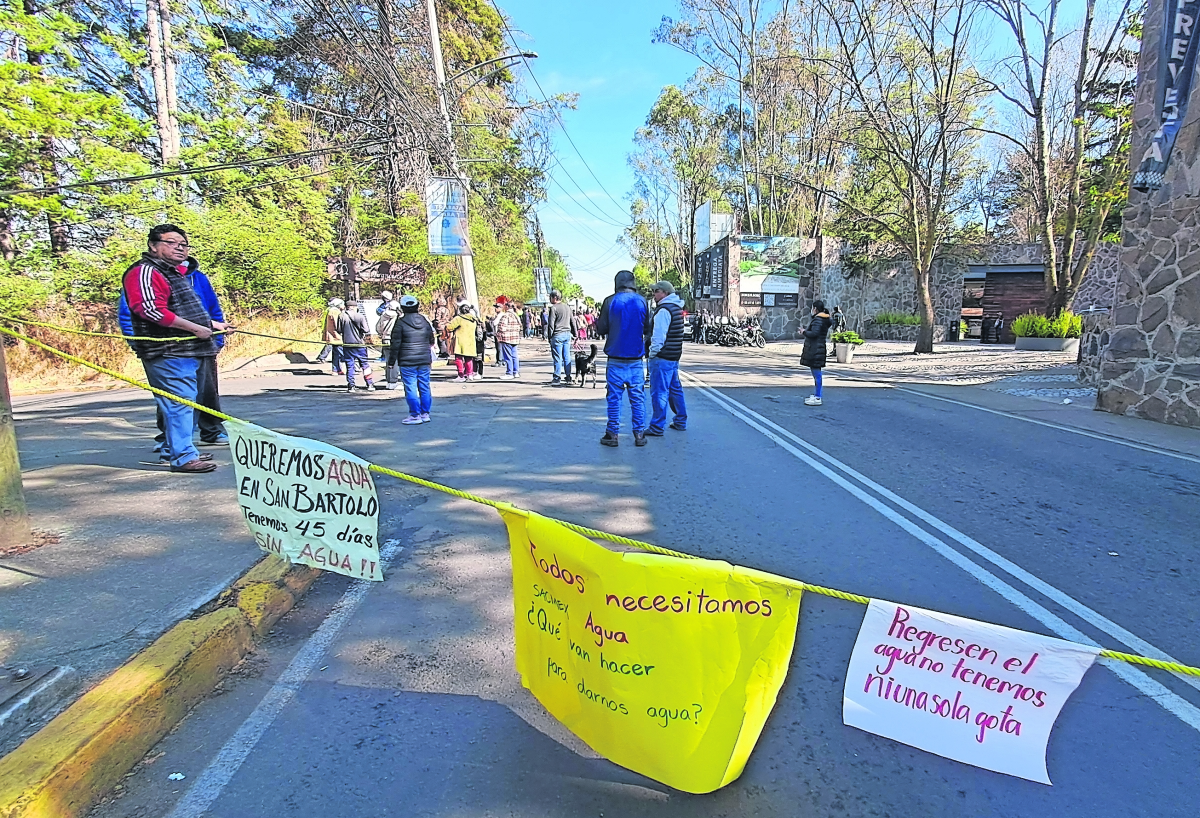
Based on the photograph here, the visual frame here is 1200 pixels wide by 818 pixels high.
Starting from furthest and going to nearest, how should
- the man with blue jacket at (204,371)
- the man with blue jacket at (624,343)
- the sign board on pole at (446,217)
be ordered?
the sign board on pole at (446,217) < the man with blue jacket at (624,343) < the man with blue jacket at (204,371)

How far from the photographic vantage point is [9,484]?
3.77 meters

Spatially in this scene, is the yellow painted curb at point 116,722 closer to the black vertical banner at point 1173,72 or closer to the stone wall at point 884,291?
the black vertical banner at point 1173,72

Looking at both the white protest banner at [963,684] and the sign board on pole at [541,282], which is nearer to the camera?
the white protest banner at [963,684]

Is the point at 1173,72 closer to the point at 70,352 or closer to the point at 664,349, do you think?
the point at 664,349

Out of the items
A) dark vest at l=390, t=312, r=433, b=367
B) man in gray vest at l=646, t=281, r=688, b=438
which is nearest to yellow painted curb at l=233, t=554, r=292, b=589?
man in gray vest at l=646, t=281, r=688, b=438

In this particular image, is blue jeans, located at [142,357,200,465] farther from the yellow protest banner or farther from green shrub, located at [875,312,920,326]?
green shrub, located at [875,312,920,326]

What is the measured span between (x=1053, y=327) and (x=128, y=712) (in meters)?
23.4

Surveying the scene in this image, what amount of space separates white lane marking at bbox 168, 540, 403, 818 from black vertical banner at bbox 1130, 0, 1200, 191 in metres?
11.5

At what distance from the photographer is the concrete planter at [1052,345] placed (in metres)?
19.4

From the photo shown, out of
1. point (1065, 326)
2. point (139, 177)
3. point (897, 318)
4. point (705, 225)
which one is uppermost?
point (705, 225)

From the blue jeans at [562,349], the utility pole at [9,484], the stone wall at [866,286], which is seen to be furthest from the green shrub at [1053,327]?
the utility pole at [9,484]

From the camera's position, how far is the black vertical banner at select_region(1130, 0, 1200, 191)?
838 centimetres

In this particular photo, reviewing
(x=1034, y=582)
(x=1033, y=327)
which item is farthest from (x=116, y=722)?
(x=1033, y=327)

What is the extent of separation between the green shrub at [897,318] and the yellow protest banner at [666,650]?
31863 millimetres
